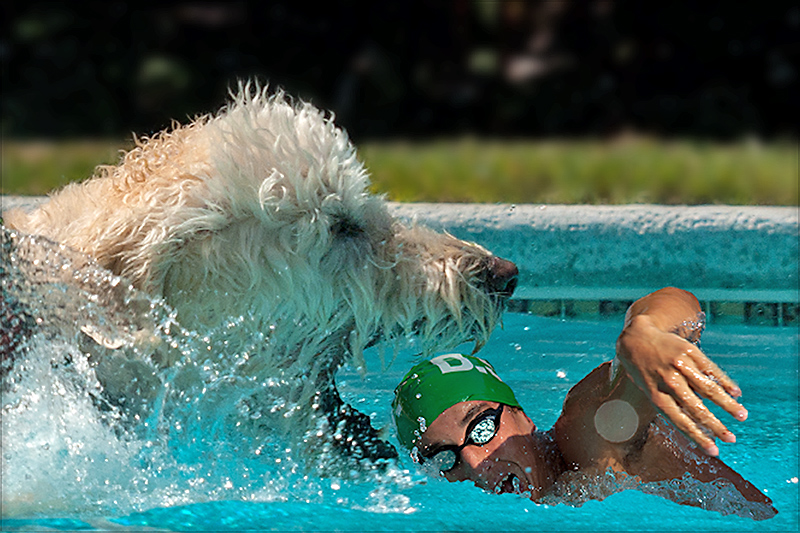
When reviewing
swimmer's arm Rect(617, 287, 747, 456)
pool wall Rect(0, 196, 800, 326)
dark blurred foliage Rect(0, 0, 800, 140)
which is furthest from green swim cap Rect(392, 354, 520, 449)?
dark blurred foliage Rect(0, 0, 800, 140)

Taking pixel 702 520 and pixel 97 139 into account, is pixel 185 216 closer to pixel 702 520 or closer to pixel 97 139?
pixel 702 520

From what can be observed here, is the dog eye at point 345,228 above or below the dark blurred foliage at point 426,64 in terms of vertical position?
below

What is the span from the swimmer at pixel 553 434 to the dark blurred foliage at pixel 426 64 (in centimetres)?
893

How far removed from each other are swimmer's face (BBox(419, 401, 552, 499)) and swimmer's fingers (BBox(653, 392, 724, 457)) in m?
0.71

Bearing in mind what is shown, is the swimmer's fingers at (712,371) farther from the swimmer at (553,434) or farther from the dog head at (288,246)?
the dog head at (288,246)

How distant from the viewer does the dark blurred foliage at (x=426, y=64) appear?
12117 mm

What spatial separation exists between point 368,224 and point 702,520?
125 centimetres

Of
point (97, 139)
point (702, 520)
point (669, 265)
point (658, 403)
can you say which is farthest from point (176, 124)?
point (97, 139)

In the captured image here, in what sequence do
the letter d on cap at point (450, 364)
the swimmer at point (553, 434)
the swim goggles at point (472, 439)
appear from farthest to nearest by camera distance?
the letter d on cap at point (450, 364) < the swim goggles at point (472, 439) < the swimmer at point (553, 434)

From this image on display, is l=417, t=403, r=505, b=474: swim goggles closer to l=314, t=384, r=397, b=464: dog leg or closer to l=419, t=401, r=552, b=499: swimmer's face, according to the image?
l=419, t=401, r=552, b=499: swimmer's face

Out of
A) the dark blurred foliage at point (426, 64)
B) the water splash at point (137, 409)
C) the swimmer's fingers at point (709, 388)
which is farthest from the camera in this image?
the dark blurred foliage at point (426, 64)

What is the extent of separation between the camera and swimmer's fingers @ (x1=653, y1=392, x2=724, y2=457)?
206cm

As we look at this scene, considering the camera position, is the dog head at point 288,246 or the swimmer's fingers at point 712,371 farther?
the dog head at point 288,246

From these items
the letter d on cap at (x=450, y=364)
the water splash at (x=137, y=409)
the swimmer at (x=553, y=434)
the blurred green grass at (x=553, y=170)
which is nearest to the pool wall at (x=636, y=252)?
the blurred green grass at (x=553, y=170)
